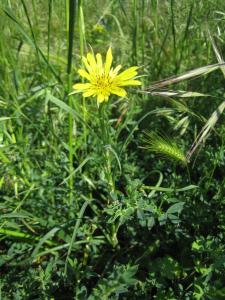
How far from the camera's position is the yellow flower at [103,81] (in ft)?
3.06

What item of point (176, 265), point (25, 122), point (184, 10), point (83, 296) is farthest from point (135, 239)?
point (184, 10)

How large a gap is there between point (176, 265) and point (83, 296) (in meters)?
0.27

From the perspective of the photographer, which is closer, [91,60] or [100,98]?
[100,98]

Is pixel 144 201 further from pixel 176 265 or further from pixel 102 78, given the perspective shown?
pixel 102 78

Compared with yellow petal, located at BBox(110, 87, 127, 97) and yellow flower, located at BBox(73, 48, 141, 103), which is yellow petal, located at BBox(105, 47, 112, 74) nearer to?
yellow flower, located at BBox(73, 48, 141, 103)

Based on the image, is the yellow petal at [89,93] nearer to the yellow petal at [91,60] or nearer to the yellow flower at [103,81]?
the yellow flower at [103,81]

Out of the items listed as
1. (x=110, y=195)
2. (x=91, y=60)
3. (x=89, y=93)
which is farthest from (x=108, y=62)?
(x=110, y=195)

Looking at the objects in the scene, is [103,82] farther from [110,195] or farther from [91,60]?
[110,195]

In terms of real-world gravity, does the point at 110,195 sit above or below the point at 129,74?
below

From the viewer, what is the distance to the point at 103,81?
1.00 meters

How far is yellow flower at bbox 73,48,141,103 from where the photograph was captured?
3.06 feet

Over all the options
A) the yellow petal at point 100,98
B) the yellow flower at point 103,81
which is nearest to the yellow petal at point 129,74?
the yellow flower at point 103,81

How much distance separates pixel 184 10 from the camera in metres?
1.28

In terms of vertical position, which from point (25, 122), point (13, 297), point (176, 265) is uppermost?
point (25, 122)
